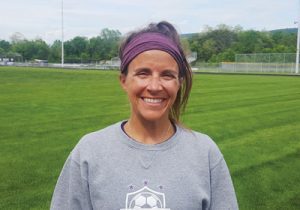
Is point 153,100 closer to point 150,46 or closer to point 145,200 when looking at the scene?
point 150,46

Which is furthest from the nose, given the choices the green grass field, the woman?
the green grass field

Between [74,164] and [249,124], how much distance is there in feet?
33.3

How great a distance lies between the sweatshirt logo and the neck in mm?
238

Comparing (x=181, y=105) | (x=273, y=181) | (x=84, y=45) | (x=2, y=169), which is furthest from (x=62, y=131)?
(x=84, y=45)

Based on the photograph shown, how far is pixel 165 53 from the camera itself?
1821 millimetres

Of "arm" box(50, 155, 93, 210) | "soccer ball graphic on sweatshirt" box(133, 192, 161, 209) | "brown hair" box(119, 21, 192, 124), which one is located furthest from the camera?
"brown hair" box(119, 21, 192, 124)

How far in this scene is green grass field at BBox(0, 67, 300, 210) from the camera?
5863 millimetres

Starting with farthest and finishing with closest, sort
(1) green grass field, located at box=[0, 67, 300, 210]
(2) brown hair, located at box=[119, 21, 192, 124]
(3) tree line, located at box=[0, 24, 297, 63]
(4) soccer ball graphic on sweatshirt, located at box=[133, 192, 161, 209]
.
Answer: (3) tree line, located at box=[0, 24, 297, 63], (1) green grass field, located at box=[0, 67, 300, 210], (2) brown hair, located at box=[119, 21, 192, 124], (4) soccer ball graphic on sweatshirt, located at box=[133, 192, 161, 209]

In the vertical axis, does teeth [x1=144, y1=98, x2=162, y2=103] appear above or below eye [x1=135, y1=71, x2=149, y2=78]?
Answer: below

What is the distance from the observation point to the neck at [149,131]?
1851 mm

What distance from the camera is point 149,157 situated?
175cm

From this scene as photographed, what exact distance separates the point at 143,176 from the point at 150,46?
1.69 ft

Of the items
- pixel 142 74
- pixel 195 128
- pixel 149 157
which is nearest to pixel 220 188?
pixel 149 157

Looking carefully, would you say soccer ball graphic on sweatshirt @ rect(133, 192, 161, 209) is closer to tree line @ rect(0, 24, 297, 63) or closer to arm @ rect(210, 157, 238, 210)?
arm @ rect(210, 157, 238, 210)
